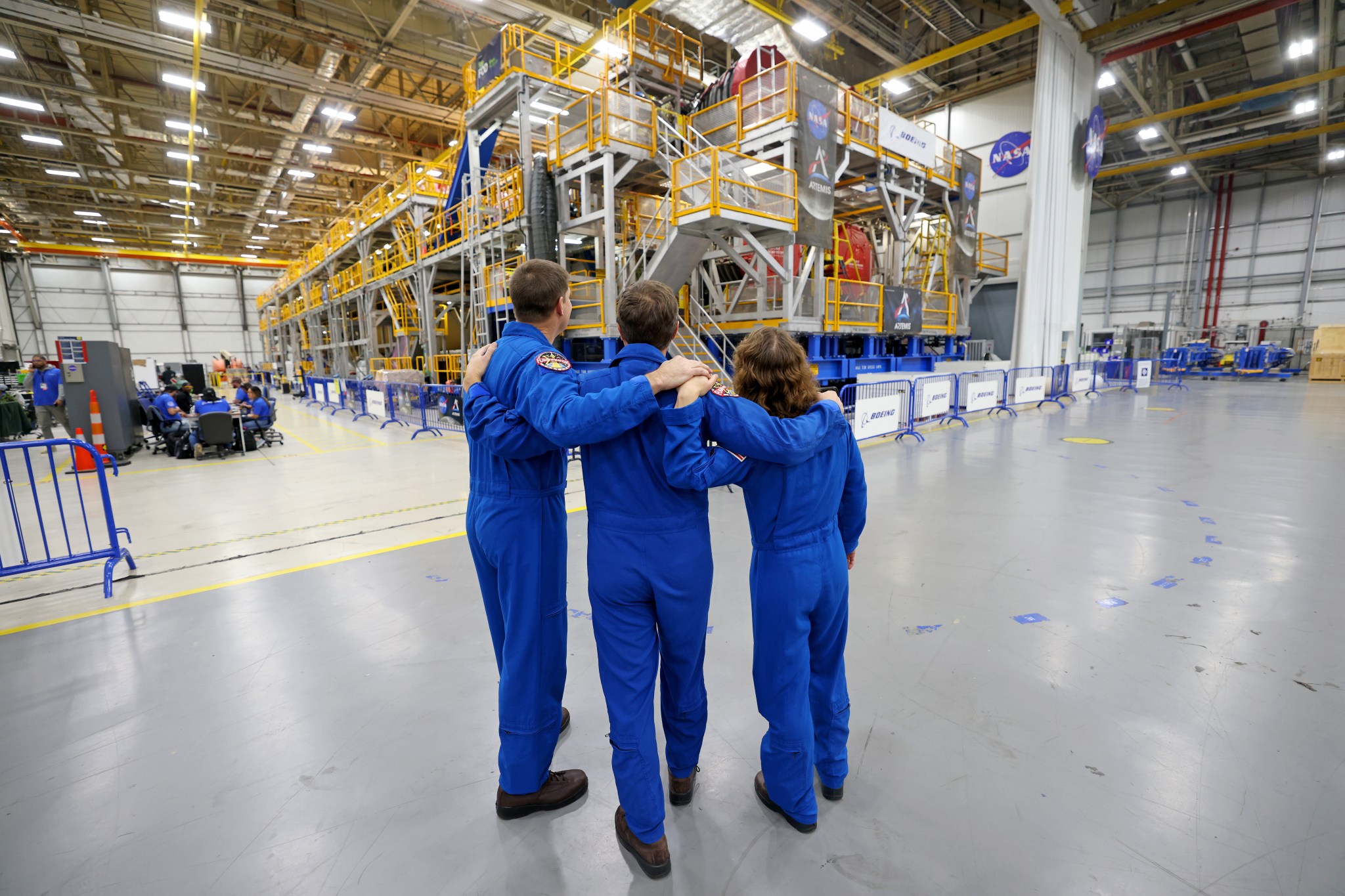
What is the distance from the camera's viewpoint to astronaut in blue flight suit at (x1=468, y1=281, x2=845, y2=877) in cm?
192

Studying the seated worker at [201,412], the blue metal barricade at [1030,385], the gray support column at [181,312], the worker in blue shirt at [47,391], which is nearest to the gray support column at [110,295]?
the gray support column at [181,312]

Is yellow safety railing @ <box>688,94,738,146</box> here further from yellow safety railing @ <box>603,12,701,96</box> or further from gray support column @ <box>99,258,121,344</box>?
gray support column @ <box>99,258,121,344</box>

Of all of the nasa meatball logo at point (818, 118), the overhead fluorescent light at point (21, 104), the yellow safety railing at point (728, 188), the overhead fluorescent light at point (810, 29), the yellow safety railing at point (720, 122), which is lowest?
the yellow safety railing at point (728, 188)

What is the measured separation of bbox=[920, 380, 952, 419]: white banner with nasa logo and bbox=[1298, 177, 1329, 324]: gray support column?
26768 mm

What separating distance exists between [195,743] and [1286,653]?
19.7ft

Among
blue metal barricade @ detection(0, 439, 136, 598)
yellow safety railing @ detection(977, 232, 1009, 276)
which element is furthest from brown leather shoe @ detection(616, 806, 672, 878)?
yellow safety railing @ detection(977, 232, 1009, 276)

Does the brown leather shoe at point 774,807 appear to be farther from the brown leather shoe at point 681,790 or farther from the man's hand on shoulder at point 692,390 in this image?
the man's hand on shoulder at point 692,390

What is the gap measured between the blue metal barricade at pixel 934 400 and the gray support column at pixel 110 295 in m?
46.7

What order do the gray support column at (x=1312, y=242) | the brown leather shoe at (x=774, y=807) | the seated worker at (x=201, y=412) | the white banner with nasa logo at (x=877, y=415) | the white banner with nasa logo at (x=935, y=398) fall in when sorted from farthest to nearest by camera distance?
the gray support column at (x=1312, y=242), the white banner with nasa logo at (x=935, y=398), the seated worker at (x=201, y=412), the white banner with nasa logo at (x=877, y=415), the brown leather shoe at (x=774, y=807)

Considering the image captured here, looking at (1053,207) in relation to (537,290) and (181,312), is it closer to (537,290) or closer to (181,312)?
(537,290)

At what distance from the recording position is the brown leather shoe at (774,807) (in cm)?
220

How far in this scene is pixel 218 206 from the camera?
28.2m

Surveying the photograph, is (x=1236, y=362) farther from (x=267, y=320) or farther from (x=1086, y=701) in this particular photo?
(x=267, y=320)

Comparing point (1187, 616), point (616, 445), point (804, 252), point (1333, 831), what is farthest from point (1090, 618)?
point (804, 252)
